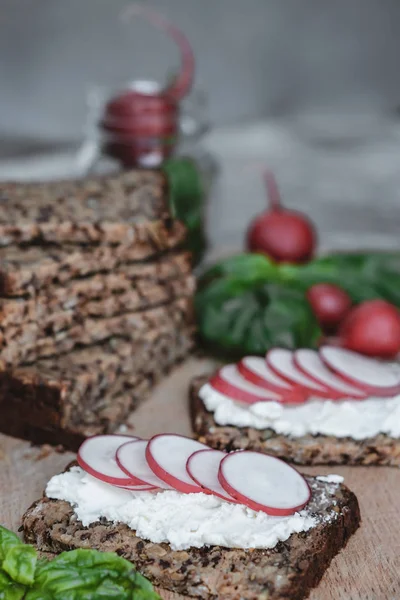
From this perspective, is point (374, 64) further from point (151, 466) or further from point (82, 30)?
point (151, 466)

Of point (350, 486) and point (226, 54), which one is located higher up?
point (226, 54)

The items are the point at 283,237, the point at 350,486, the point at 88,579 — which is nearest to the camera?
the point at 88,579

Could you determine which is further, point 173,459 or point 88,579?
point 173,459

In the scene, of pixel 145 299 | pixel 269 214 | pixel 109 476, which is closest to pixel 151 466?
pixel 109 476

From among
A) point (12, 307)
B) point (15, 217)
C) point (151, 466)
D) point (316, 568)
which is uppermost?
point (15, 217)

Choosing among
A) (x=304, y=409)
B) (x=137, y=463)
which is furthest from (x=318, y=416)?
(x=137, y=463)

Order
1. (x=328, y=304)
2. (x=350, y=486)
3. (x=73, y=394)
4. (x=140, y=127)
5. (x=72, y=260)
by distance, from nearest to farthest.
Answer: (x=350, y=486) < (x=73, y=394) < (x=72, y=260) < (x=328, y=304) < (x=140, y=127)

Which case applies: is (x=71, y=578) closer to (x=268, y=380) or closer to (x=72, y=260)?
(x=268, y=380)

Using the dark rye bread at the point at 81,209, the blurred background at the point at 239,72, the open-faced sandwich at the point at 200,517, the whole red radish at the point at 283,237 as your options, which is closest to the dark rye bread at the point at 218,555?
the open-faced sandwich at the point at 200,517
